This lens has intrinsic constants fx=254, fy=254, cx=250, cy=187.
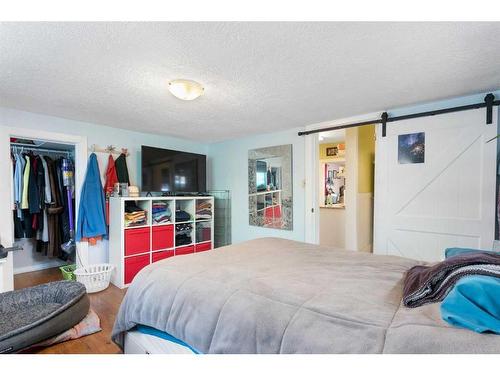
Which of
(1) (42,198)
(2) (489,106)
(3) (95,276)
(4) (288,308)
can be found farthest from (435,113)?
(1) (42,198)

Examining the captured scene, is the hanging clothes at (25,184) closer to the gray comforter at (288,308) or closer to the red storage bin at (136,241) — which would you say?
the red storage bin at (136,241)

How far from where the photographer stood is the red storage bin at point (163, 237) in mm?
3258

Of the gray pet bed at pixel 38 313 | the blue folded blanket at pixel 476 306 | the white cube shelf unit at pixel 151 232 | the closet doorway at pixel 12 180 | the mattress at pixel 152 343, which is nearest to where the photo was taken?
the blue folded blanket at pixel 476 306

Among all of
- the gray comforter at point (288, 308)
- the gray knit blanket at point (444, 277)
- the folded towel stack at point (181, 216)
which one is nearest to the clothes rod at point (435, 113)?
the gray comforter at point (288, 308)

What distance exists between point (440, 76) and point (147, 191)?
3.30 meters

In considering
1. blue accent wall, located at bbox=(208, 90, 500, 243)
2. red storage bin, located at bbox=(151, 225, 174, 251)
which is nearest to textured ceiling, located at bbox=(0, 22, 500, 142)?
blue accent wall, located at bbox=(208, 90, 500, 243)

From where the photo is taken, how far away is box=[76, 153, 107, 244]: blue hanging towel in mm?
3006

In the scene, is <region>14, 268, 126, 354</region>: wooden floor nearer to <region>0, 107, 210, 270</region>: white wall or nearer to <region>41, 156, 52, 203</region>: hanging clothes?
<region>0, 107, 210, 270</region>: white wall

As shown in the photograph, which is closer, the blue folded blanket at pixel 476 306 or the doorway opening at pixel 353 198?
the blue folded blanket at pixel 476 306

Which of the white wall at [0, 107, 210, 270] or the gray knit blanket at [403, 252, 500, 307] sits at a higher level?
the white wall at [0, 107, 210, 270]

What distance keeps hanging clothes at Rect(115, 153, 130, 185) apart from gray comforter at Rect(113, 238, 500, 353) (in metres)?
2.16

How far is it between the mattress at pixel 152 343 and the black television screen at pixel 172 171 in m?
2.14

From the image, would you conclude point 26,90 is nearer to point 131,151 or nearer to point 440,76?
point 131,151

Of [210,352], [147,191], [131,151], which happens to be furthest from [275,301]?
[131,151]
